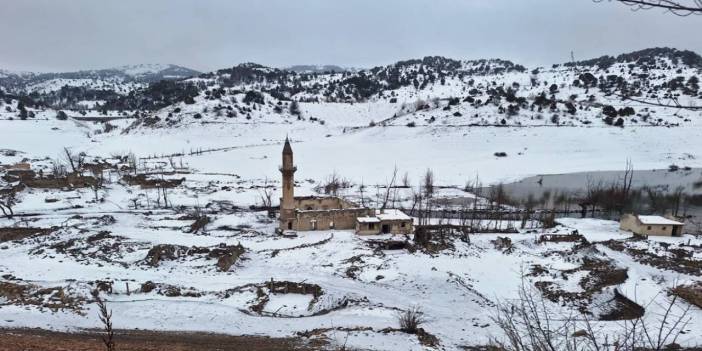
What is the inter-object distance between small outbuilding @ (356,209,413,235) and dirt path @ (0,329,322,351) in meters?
15.1

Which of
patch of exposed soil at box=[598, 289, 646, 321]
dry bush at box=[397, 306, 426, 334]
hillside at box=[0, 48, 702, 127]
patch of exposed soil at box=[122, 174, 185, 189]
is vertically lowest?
patch of exposed soil at box=[598, 289, 646, 321]

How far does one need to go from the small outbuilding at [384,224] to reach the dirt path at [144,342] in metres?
15.1

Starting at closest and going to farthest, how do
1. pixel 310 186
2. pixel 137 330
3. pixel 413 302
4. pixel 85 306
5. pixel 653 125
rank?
pixel 137 330 → pixel 85 306 → pixel 413 302 → pixel 310 186 → pixel 653 125

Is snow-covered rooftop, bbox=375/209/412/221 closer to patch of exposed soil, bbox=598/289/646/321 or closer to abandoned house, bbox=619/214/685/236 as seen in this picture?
patch of exposed soil, bbox=598/289/646/321

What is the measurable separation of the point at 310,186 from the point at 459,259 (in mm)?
29512

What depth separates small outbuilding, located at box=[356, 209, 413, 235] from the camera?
97.0ft

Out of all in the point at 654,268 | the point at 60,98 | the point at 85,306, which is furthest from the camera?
the point at 60,98

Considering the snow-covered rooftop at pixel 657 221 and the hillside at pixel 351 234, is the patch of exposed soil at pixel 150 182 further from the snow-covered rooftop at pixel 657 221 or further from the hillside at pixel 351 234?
the snow-covered rooftop at pixel 657 221

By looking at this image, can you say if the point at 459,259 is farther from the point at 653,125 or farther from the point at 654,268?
the point at 653,125

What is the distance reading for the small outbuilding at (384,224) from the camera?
29.6m

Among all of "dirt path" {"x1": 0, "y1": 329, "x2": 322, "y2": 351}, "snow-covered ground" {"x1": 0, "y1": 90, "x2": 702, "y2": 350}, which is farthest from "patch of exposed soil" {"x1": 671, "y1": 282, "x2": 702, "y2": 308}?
"dirt path" {"x1": 0, "y1": 329, "x2": 322, "y2": 351}

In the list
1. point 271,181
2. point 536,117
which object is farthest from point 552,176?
point 271,181

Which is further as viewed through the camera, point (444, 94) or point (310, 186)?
point (444, 94)

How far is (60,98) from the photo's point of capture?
176375mm
